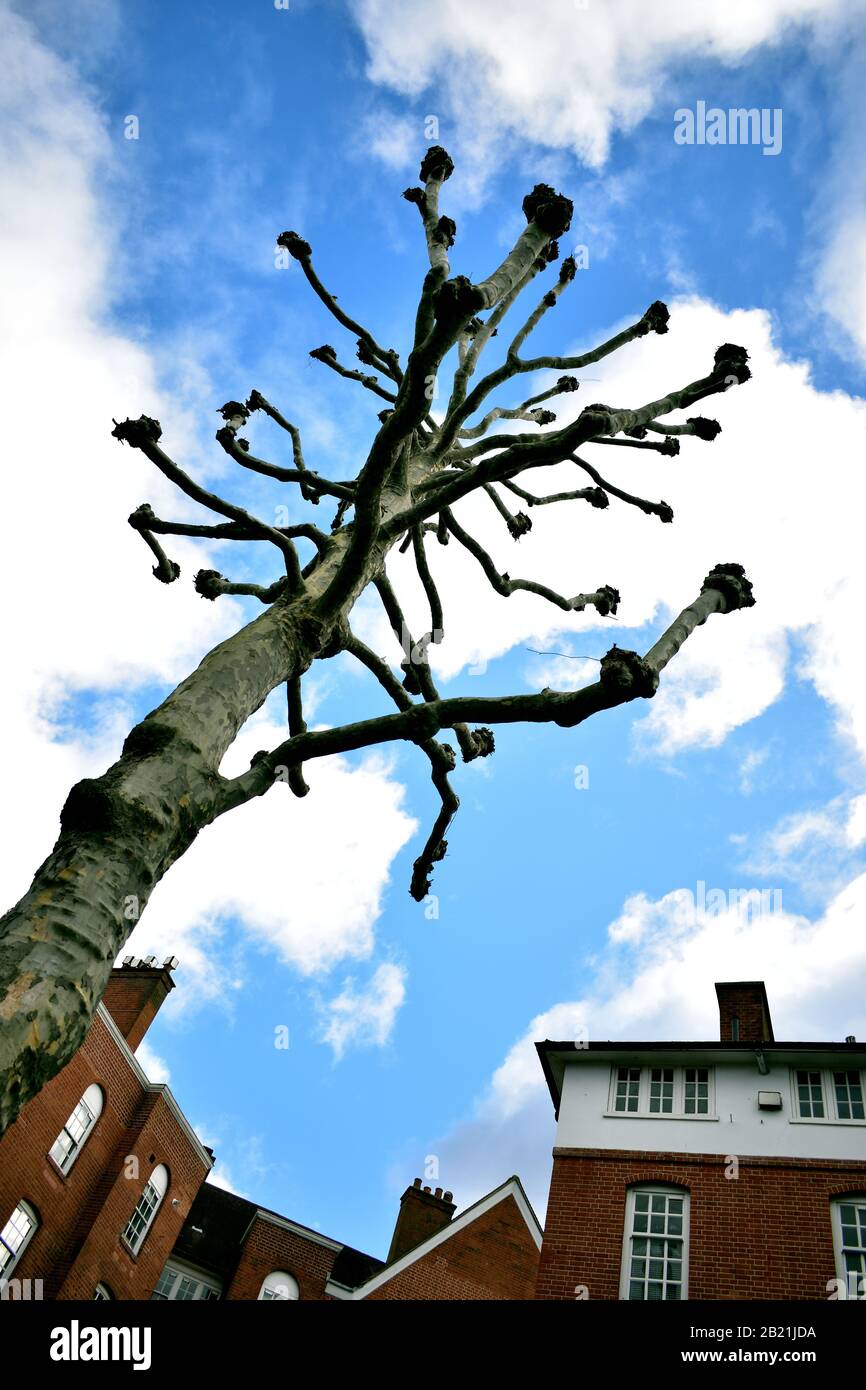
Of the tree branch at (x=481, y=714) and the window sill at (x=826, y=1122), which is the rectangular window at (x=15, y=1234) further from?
the tree branch at (x=481, y=714)

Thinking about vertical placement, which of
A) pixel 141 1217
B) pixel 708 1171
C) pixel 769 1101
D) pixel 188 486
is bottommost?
pixel 188 486

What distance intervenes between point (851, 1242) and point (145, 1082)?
1909 centimetres

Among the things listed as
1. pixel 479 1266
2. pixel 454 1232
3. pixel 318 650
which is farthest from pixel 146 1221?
pixel 318 650

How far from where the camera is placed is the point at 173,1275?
2792cm

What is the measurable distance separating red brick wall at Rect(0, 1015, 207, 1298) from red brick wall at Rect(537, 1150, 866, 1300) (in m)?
12.2

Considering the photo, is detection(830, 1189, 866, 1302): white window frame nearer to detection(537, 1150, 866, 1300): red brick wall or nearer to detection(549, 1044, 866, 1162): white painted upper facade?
detection(537, 1150, 866, 1300): red brick wall

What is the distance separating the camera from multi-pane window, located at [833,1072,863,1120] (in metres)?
16.0

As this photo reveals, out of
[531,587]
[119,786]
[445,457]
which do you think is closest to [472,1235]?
[531,587]

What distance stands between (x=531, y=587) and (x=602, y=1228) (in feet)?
42.6

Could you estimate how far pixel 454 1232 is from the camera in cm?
2264

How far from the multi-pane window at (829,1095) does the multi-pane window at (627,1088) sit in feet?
10.0

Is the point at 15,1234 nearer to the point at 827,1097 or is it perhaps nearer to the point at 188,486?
the point at 827,1097
